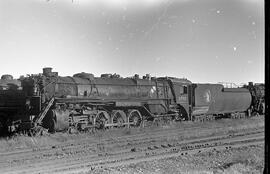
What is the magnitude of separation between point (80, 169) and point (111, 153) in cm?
268

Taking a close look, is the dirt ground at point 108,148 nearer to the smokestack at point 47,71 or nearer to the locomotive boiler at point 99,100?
the locomotive boiler at point 99,100

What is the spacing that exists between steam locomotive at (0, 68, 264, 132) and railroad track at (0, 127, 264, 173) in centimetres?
349

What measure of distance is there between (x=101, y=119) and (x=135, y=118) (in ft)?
8.87

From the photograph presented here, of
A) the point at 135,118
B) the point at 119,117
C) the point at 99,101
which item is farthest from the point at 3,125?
the point at 135,118

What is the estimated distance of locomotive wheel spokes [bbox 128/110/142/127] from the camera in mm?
19981

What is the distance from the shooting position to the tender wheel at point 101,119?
58.3ft

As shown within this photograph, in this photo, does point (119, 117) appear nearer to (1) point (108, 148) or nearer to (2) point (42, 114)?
(2) point (42, 114)

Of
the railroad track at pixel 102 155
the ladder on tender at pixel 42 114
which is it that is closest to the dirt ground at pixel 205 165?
the railroad track at pixel 102 155

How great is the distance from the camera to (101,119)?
18094 millimetres

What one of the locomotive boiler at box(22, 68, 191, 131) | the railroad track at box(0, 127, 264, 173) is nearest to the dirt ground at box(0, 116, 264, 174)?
the railroad track at box(0, 127, 264, 173)

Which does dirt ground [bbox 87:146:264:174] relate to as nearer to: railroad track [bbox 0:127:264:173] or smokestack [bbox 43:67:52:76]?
railroad track [bbox 0:127:264:173]

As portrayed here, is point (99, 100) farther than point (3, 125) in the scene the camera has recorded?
Yes

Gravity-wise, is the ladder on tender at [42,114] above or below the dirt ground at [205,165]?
above
